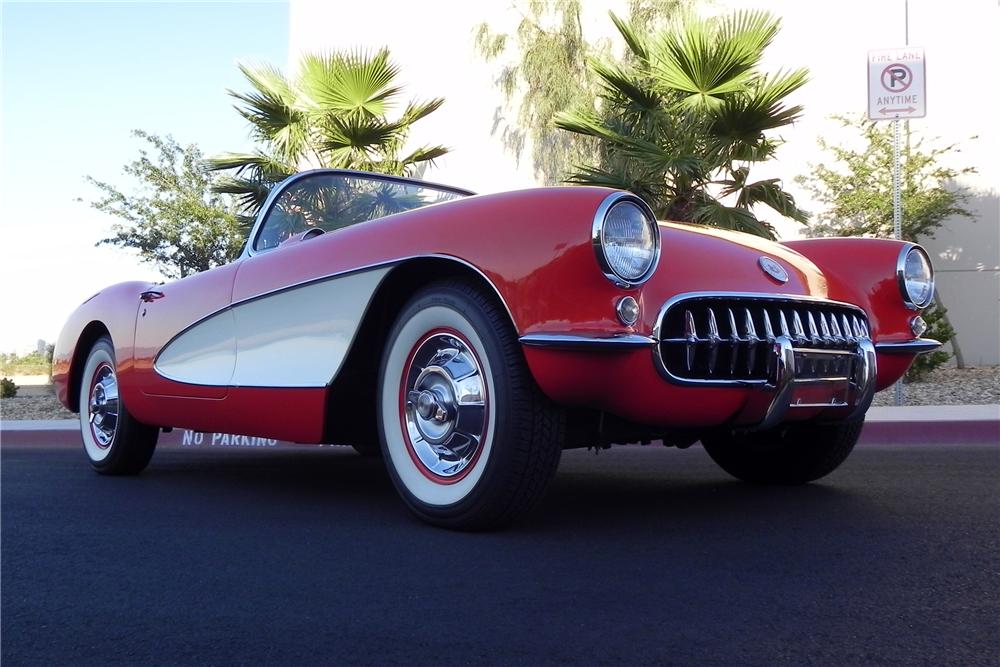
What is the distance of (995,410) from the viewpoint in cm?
727

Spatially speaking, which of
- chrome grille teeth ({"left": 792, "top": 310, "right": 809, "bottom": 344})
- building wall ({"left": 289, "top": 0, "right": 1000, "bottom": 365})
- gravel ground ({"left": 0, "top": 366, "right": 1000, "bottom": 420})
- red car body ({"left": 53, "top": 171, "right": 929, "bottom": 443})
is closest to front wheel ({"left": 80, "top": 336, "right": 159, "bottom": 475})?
red car body ({"left": 53, "top": 171, "right": 929, "bottom": 443})

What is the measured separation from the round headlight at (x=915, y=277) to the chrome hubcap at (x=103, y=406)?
3849 mm

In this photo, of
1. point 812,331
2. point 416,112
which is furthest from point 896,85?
point 416,112

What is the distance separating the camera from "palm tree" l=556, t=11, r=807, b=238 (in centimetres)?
920

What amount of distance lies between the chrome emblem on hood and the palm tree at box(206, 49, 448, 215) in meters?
8.86

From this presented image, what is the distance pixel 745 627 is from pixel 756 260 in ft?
4.97

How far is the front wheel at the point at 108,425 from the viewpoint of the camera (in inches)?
195

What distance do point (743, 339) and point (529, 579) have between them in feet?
3.31

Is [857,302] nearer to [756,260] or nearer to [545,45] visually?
[756,260]

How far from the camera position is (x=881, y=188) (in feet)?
39.8

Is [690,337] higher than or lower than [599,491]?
higher

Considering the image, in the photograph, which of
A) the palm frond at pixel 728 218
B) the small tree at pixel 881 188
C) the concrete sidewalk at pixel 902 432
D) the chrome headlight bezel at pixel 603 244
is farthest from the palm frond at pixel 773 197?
the chrome headlight bezel at pixel 603 244

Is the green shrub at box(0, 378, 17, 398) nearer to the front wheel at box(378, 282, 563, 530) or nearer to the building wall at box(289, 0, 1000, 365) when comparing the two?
the building wall at box(289, 0, 1000, 365)

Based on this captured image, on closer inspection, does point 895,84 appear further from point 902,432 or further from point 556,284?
point 556,284
